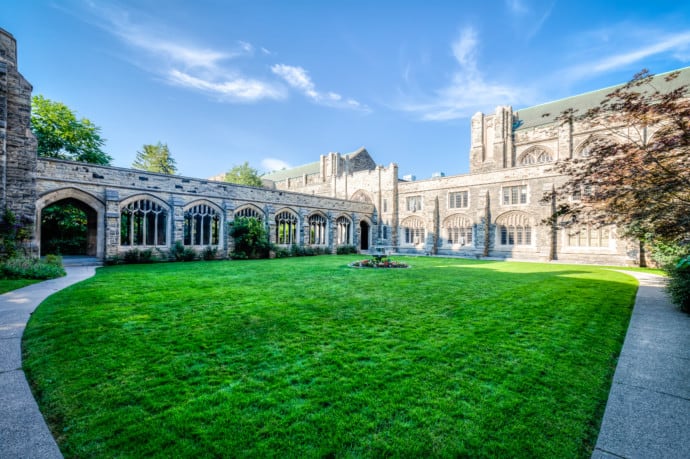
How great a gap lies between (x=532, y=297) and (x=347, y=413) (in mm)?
6969

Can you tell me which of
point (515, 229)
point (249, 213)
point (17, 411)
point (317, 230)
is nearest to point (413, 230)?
point (515, 229)

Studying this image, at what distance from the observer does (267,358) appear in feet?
12.1

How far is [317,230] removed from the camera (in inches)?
1015

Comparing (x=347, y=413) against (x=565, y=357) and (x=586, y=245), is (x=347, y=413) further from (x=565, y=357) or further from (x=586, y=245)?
(x=586, y=245)

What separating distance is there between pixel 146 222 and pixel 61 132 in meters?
14.6

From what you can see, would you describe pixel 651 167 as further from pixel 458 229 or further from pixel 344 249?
pixel 344 249

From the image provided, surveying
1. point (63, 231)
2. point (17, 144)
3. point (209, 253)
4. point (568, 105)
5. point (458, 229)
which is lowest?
point (209, 253)

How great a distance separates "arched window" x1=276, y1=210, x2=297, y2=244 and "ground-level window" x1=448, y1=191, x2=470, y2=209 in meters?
14.0

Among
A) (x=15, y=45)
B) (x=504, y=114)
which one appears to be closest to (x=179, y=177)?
(x=15, y=45)

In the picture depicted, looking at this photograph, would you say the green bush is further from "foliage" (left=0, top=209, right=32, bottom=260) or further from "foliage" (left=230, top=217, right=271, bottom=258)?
"foliage" (left=0, top=209, right=32, bottom=260)

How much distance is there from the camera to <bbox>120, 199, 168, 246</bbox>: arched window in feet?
51.9

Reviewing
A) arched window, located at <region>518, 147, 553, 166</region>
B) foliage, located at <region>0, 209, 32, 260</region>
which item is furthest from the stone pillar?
arched window, located at <region>518, 147, 553, 166</region>

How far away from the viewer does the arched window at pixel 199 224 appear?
17.9m

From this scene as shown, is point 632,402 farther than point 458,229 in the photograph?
No
